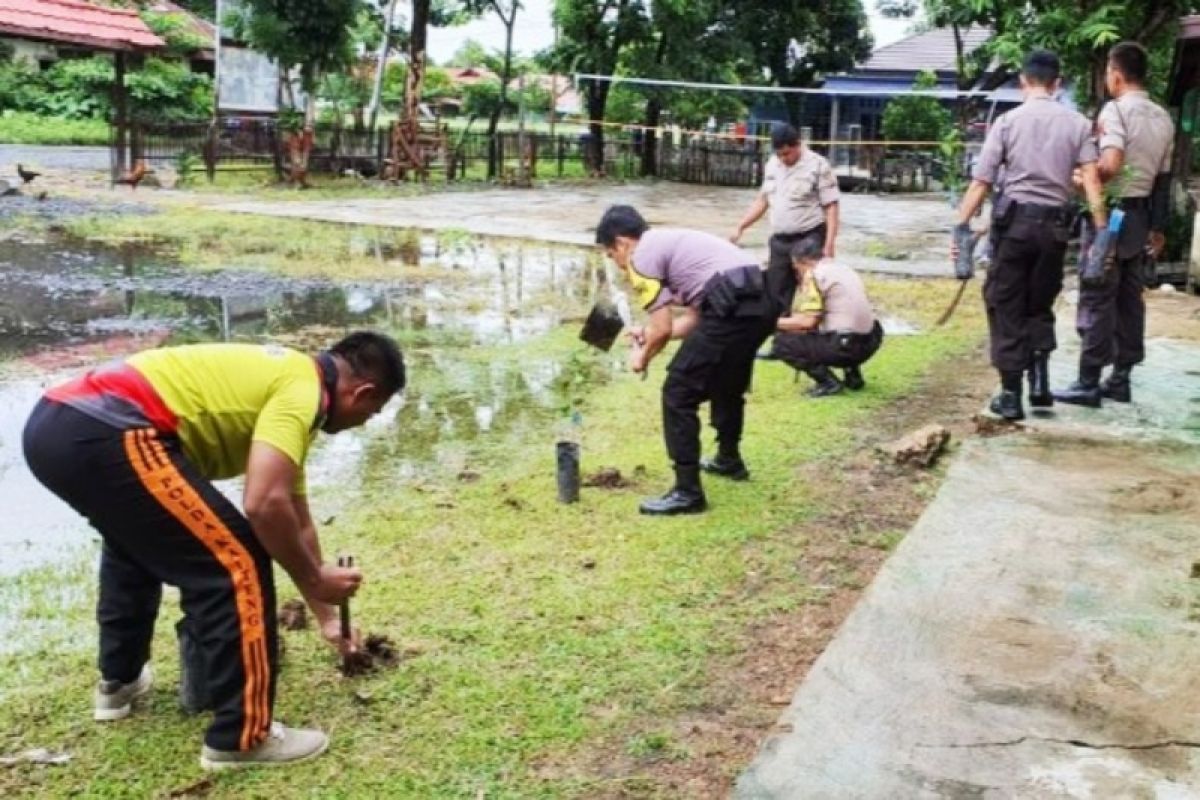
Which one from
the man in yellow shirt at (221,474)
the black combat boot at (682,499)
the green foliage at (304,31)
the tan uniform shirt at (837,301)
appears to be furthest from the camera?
the green foliage at (304,31)

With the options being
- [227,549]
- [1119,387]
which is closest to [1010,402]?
[1119,387]

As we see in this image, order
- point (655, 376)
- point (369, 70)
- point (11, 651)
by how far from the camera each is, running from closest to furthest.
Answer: point (11, 651) → point (655, 376) → point (369, 70)

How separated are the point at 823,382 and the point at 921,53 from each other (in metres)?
30.2

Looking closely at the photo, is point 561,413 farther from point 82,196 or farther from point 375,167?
point 375,167

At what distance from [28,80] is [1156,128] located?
115 ft

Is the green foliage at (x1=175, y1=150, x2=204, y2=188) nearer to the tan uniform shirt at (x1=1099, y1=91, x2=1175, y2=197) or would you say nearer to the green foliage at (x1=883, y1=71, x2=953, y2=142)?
the green foliage at (x1=883, y1=71, x2=953, y2=142)

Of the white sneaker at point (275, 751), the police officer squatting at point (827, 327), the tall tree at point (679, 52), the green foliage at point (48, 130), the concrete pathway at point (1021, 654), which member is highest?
the tall tree at point (679, 52)

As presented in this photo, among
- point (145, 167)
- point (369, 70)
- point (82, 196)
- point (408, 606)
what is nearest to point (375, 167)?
point (145, 167)

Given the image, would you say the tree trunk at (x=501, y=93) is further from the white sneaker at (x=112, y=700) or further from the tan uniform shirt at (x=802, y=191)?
the white sneaker at (x=112, y=700)

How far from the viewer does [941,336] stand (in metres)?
9.76

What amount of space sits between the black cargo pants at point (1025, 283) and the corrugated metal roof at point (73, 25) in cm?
1660

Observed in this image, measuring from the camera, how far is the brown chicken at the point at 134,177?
20562mm

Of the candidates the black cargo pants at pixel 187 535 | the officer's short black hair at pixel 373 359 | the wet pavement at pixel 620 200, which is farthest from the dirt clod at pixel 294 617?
the wet pavement at pixel 620 200

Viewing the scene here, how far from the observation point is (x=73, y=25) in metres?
19.4
